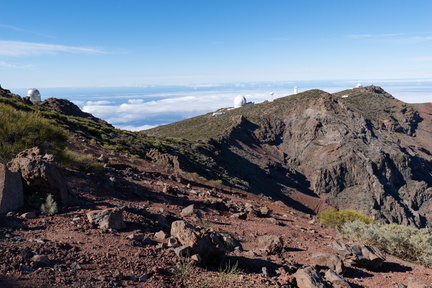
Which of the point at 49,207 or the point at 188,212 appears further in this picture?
the point at 188,212

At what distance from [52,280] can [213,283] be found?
2.20 meters

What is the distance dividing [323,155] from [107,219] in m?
49.4

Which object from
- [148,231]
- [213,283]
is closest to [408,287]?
[213,283]

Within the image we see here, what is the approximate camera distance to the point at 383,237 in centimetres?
901

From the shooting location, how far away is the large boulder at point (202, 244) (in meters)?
5.28

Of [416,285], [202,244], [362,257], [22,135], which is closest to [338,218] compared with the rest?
[362,257]

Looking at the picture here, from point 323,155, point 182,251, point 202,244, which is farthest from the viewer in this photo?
point 323,155

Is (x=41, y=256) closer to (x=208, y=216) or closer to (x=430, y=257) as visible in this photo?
(x=208, y=216)

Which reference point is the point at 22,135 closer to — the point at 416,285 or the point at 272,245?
the point at 272,245

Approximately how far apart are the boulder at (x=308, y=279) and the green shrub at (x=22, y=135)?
332 inches

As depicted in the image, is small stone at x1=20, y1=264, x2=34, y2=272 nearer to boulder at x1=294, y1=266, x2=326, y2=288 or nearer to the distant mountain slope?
boulder at x1=294, y1=266, x2=326, y2=288

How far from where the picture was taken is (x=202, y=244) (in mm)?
5355

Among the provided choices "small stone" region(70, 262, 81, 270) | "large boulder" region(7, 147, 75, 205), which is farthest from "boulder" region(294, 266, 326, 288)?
"large boulder" region(7, 147, 75, 205)

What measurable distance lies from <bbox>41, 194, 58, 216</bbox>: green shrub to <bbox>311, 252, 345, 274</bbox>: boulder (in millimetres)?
5728
